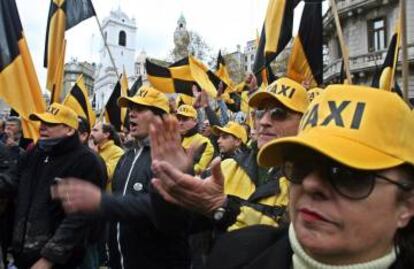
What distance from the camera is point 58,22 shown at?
271 inches

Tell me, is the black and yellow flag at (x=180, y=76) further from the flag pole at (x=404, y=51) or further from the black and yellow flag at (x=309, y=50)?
the flag pole at (x=404, y=51)

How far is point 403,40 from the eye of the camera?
4.23 metres

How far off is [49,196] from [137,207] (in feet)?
5.16

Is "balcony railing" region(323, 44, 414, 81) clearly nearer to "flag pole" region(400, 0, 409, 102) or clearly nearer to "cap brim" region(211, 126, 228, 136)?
"cap brim" region(211, 126, 228, 136)

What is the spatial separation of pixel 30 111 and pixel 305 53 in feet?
10.2

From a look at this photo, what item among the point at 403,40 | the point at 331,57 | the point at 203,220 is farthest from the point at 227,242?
the point at 331,57

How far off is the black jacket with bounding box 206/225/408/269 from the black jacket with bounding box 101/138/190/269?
2.05 ft

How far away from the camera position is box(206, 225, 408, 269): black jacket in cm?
169

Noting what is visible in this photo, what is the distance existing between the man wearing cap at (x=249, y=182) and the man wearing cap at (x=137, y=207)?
156 mm

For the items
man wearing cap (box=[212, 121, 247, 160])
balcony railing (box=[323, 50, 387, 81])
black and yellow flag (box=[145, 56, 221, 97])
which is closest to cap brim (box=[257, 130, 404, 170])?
man wearing cap (box=[212, 121, 247, 160])

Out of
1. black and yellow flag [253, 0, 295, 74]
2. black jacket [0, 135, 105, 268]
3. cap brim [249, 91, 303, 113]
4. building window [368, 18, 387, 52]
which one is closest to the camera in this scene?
cap brim [249, 91, 303, 113]

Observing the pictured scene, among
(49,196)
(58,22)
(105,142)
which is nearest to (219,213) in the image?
(49,196)

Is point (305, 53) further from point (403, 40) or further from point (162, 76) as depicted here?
point (162, 76)

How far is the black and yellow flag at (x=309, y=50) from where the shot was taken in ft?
18.7
